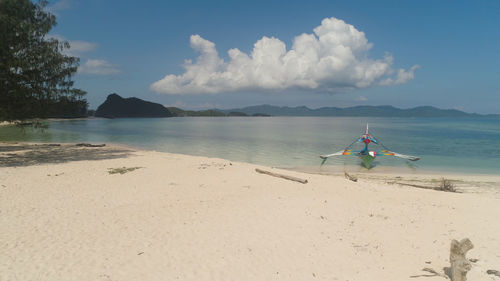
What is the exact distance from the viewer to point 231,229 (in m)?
7.29

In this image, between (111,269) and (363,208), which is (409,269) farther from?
(111,269)

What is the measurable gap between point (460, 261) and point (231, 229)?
4.75 metres

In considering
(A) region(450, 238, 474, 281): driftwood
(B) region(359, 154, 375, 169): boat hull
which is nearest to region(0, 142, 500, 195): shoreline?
(B) region(359, 154, 375, 169): boat hull

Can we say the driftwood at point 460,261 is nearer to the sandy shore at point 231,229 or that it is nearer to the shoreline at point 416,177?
the sandy shore at point 231,229

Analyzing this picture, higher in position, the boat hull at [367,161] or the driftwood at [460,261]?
the driftwood at [460,261]

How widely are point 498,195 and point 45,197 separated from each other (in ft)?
59.2

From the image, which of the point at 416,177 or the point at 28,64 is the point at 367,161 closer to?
the point at 416,177

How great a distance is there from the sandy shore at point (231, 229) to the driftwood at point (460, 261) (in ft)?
1.97

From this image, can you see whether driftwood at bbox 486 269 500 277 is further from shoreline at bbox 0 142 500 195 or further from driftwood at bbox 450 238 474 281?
shoreline at bbox 0 142 500 195

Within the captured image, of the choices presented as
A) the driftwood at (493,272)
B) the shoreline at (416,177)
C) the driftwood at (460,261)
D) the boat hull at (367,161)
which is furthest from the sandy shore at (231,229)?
the boat hull at (367,161)

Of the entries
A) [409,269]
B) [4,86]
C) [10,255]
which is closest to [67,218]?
[10,255]

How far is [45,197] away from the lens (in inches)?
380

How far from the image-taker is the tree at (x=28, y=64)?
15227 mm

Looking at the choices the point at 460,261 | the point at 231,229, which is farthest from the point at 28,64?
the point at 460,261
